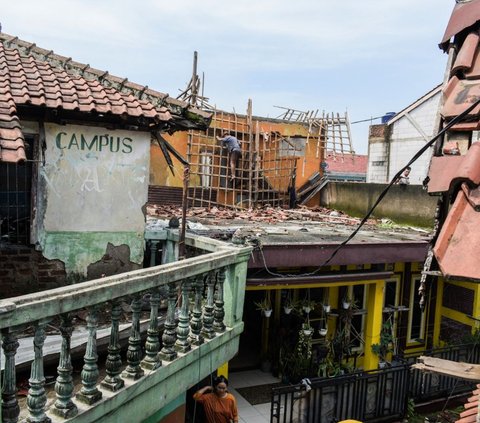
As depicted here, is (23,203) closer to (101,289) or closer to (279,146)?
(101,289)

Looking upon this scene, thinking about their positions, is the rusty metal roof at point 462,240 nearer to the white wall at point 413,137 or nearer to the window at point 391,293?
the window at point 391,293

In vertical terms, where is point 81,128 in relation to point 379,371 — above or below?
above

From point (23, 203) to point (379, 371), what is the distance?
7.08 metres

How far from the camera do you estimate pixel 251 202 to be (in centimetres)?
1734

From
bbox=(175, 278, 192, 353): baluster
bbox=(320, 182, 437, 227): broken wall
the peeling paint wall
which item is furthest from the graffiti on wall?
bbox=(320, 182, 437, 227): broken wall

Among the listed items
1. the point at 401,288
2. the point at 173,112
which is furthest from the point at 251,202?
the point at 173,112

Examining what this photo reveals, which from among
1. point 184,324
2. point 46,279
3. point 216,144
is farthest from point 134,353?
point 216,144

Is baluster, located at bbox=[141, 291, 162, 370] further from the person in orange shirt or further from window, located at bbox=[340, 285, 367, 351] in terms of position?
window, located at bbox=[340, 285, 367, 351]

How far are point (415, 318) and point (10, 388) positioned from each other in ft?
37.8

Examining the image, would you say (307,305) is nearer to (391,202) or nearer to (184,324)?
(391,202)

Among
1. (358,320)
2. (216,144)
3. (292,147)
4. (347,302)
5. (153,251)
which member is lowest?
(358,320)

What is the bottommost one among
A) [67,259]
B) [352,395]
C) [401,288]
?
[352,395]

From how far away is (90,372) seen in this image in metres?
3.46

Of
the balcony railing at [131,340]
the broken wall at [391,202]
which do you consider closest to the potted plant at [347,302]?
the broken wall at [391,202]
